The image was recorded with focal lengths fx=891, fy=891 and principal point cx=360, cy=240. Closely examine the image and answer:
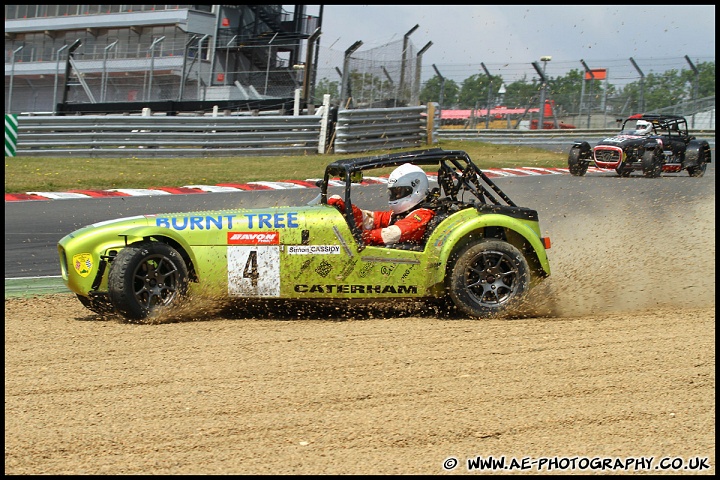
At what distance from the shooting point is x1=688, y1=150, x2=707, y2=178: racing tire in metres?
17.0

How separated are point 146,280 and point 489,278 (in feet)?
8.14

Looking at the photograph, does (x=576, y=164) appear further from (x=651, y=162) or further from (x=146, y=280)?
(x=146, y=280)

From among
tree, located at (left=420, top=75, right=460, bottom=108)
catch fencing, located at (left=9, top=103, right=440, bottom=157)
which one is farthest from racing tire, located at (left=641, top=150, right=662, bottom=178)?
tree, located at (left=420, top=75, right=460, bottom=108)

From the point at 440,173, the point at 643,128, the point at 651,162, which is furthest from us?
the point at 643,128

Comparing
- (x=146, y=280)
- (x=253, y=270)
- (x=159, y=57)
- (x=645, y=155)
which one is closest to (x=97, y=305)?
(x=146, y=280)

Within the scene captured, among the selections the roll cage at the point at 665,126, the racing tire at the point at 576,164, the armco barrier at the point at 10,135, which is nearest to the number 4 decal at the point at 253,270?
the racing tire at the point at 576,164

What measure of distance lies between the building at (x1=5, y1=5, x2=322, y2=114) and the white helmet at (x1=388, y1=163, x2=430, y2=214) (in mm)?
12680

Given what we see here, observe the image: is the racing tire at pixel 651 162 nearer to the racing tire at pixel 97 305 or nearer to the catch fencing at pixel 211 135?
the catch fencing at pixel 211 135

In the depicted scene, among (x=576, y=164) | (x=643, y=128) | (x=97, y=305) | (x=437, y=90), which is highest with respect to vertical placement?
(x=437, y=90)

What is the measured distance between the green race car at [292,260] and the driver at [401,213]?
78 mm

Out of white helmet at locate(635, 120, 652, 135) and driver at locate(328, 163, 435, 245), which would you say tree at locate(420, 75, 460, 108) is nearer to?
white helmet at locate(635, 120, 652, 135)

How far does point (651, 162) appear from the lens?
16.9m

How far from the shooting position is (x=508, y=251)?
657 centimetres

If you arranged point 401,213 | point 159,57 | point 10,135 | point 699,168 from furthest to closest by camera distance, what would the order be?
point 159,57 < point 10,135 < point 699,168 < point 401,213
